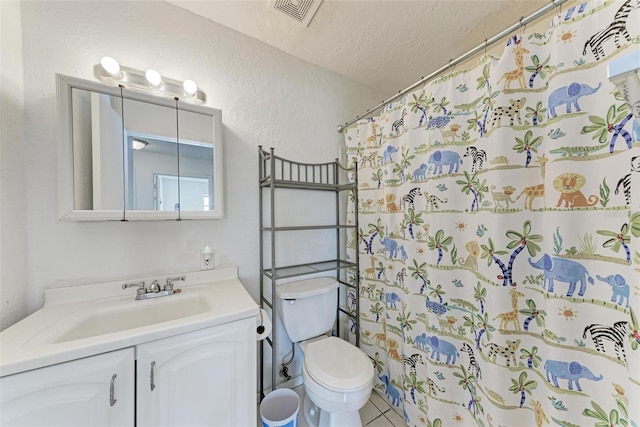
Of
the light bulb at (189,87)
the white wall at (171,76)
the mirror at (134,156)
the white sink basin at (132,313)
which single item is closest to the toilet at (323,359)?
the white wall at (171,76)

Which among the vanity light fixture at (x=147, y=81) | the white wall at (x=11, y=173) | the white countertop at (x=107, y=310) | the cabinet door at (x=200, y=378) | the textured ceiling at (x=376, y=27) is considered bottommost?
the cabinet door at (x=200, y=378)

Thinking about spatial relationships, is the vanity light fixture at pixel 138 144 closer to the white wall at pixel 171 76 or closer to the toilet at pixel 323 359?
the white wall at pixel 171 76

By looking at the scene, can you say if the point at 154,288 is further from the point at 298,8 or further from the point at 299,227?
the point at 298,8

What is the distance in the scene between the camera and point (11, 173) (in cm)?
87

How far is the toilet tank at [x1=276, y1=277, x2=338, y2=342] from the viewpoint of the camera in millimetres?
1372

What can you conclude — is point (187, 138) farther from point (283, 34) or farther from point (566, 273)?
point (566, 273)

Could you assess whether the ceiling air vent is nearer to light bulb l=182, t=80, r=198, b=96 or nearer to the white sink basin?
light bulb l=182, t=80, r=198, b=96

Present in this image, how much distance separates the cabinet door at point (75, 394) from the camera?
611 millimetres

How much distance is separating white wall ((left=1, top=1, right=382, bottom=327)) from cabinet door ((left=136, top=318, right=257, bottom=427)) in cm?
51

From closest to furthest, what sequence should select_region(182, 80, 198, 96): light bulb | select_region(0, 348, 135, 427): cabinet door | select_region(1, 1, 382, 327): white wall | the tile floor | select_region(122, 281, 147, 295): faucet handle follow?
select_region(0, 348, 135, 427): cabinet door → select_region(1, 1, 382, 327): white wall → select_region(122, 281, 147, 295): faucet handle → select_region(182, 80, 198, 96): light bulb → the tile floor

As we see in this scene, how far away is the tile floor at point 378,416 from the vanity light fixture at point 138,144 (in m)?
1.65

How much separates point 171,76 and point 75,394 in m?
1.43

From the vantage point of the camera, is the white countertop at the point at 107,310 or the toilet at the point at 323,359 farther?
the toilet at the point at 323,359

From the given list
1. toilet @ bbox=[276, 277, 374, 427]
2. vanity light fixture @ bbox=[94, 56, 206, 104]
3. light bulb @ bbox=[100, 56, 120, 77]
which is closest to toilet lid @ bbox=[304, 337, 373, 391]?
toilet @ bbox=[276, 277, 374, 427]
